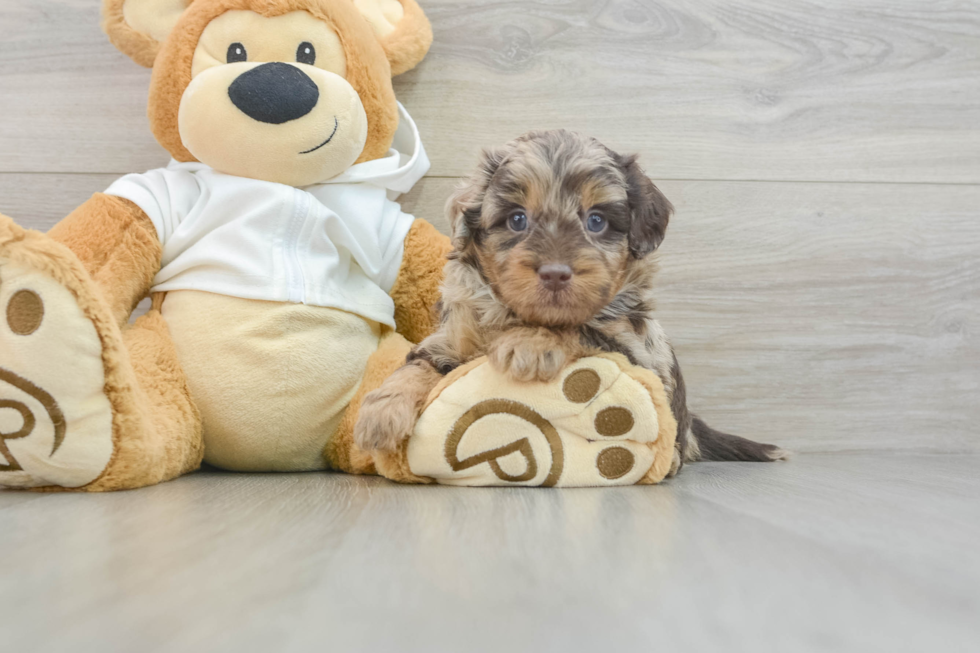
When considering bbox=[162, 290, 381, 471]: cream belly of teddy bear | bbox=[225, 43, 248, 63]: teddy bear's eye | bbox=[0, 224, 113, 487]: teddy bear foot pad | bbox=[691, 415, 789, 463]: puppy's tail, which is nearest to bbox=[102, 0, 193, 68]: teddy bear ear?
bbox=[225, 43, 248, 63]: teddy bear's eye

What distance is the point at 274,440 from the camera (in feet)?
4.29

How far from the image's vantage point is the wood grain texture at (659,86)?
169cm

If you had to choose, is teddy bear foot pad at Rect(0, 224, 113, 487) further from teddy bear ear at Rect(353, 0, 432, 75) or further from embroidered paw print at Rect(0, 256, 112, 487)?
teddy bear ear at Rect(353, 0, 432, 75)

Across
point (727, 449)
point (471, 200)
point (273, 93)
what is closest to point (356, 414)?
point (471, 200)

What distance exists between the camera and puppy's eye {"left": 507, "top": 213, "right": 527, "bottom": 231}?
1.14 meters

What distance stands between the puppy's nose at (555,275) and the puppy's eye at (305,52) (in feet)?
2.34

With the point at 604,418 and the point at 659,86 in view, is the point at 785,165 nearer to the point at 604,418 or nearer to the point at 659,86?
the point at 659,86

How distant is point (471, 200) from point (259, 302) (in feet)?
1.47

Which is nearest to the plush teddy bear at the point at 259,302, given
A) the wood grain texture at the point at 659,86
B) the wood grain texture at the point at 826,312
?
the wood grain texture at the point at 659,86

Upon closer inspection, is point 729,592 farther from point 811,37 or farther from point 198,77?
point 811,37

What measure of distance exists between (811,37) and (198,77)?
58.2 inches

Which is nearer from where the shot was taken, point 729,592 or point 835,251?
point 729,592

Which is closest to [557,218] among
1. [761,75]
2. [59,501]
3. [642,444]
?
[642,444]

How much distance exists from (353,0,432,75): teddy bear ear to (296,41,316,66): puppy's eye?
0.74 ft
